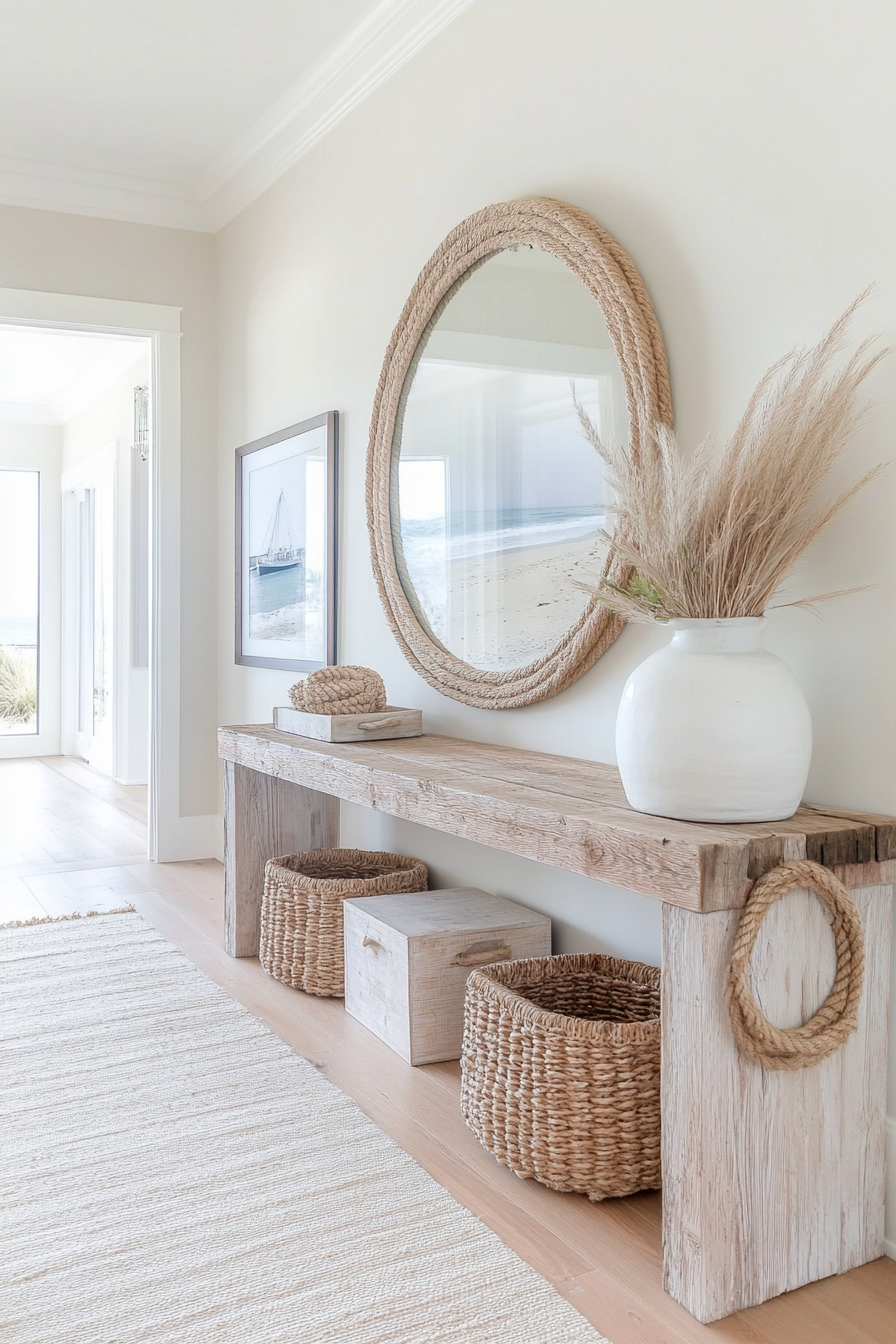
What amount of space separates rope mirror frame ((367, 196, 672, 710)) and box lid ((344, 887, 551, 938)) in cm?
44

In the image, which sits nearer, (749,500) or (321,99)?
(749,500)

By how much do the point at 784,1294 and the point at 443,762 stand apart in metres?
1.07

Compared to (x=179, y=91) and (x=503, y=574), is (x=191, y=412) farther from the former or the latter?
(x=503, y=574)

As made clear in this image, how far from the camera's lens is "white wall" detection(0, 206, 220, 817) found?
4031 mm

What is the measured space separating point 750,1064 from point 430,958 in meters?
0.88

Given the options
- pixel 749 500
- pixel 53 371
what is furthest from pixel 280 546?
pixel 53 371

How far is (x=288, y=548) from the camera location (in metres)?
3.61

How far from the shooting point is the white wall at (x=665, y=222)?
5.21ft

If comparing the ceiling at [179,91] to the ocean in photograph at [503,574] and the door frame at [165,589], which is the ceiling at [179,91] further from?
the ocean in photograph at [503,574]

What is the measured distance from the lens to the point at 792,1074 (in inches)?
57.2

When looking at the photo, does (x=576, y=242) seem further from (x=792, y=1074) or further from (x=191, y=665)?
(x=191, y=665)

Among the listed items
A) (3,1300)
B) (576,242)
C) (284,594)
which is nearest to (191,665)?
(284,594)

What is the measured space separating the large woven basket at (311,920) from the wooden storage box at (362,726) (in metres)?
0.35

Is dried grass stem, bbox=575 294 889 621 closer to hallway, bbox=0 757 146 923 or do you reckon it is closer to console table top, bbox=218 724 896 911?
console table top, bbox=218 724 896 911
